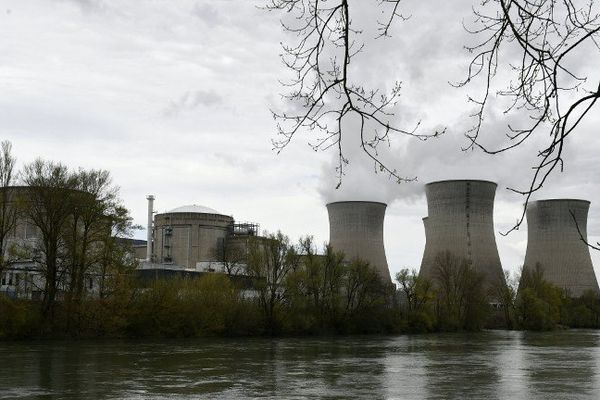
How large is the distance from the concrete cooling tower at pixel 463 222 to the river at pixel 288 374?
23.0m

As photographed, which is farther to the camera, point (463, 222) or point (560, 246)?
point (560, 246)

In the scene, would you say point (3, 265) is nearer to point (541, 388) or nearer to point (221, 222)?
point (541, 388)

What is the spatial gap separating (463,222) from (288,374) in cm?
3396

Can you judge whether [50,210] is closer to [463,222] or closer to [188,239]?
[463,222]

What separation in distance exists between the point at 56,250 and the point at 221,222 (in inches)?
1387

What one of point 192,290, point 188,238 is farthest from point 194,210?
point 192,290

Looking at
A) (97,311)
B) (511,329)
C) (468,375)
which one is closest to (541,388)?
(468,375)

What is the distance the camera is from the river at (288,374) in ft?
43.3

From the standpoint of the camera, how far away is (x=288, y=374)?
55.1ft

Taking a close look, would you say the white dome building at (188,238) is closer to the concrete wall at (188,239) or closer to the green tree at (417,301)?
the concrete wall at (188,239)

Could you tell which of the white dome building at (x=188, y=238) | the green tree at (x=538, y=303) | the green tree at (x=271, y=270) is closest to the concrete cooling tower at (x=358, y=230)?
the green tree at (x=271, y=270)

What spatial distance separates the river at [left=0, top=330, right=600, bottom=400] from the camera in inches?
519

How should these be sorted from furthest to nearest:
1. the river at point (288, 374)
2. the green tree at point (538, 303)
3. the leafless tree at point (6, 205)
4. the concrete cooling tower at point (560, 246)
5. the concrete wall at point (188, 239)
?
the concrete wall at point (188, 239) → the concrete cooling tower at point (560, 246) → the green tree at point (538, 303) → the leafless tree at point (6, 205) → the river at point (288, 374)

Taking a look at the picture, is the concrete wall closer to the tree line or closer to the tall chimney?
the tall chimney
